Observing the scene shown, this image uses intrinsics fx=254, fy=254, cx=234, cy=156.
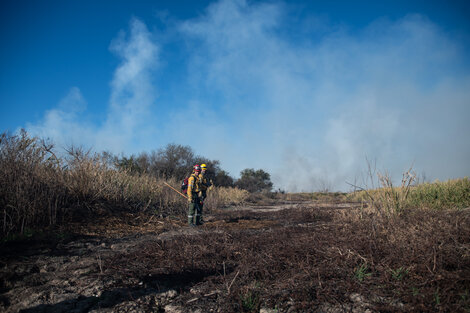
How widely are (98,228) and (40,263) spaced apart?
2.60 meters

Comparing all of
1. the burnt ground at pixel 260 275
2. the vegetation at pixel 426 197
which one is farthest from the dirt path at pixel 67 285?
the vegetation at pixel 426 197

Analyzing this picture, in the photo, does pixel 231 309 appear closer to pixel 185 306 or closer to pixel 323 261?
pixel 185 306

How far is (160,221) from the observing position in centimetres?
797

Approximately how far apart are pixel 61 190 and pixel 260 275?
5.82 m

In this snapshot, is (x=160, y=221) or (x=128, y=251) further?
(x=160, y=221)

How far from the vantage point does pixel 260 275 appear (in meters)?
3.01

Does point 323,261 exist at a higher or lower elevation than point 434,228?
lower

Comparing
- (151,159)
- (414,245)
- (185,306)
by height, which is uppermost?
(151,159)

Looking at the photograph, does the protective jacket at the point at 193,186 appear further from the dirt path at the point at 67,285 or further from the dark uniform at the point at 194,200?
the dirt path at the point at 67,285

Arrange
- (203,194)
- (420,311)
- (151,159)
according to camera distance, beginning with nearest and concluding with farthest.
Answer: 1. (420,311)
2. (203,194)
3. (151,159)

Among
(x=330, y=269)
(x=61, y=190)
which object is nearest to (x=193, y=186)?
(x=61, y=190)

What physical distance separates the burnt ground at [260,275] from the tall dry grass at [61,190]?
37.6 inches

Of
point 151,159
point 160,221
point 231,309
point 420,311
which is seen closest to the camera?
point 420,311

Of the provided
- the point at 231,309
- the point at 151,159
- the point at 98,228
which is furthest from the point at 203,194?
the point at 151,159
